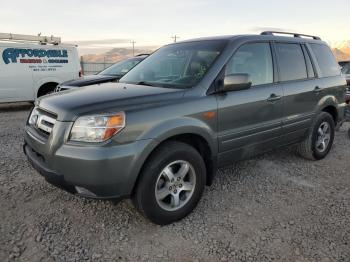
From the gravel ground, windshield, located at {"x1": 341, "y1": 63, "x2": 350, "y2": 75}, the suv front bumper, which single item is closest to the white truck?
the gravel ground

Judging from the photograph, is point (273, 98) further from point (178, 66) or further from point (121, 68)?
point (121, 68)

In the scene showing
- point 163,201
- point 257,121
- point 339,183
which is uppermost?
point 257,121

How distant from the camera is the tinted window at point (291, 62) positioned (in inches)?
165

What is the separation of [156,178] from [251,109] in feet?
4.65

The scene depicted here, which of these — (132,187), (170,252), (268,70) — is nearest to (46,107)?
(132,187)

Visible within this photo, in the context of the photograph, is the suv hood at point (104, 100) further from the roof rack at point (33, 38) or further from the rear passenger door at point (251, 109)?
the roof rack at point (33, 38)

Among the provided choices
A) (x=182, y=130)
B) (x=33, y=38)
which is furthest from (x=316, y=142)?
(x=33, y=38)

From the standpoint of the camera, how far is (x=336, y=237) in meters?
3.01

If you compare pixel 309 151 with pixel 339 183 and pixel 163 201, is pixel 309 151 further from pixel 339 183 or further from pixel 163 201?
pixel 163 201

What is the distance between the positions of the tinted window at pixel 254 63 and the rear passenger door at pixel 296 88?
214 millimetres

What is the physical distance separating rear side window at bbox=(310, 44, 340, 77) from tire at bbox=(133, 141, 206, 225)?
279cm

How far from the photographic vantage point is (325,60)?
5035mm

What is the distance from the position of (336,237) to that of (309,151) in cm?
212

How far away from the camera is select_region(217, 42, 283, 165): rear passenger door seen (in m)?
3.47
